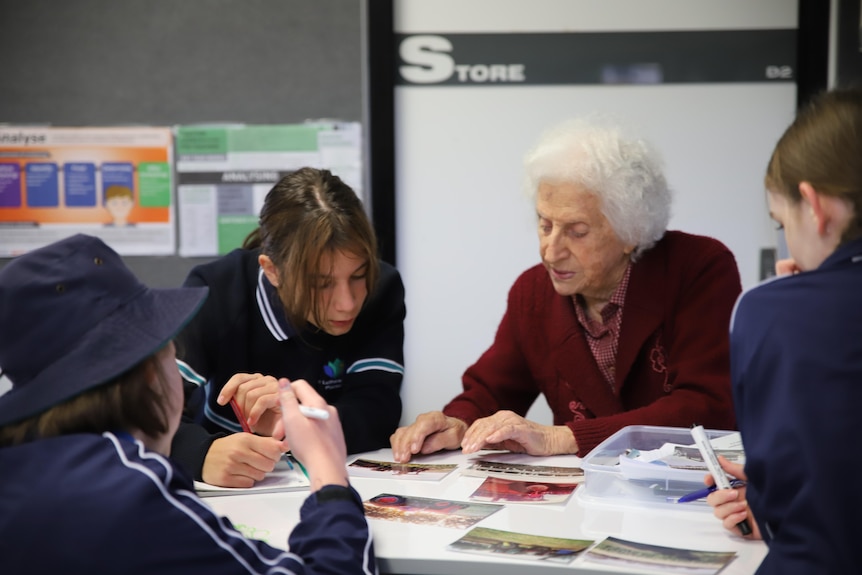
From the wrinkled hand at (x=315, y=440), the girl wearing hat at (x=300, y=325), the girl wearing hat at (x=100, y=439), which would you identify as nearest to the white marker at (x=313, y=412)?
the wrinkled hand at (x=315, y=440)

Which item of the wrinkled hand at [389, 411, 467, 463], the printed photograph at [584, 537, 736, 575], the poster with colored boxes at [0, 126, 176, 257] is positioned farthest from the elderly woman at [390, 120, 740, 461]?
the poster with colored boxes at [0, 126, 176, 257]

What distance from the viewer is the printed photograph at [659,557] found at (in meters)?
1.38

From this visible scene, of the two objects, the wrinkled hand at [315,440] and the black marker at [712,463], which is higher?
the wrinkled hand at [315,440]

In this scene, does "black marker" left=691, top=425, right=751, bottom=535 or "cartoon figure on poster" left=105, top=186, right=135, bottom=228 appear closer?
"black marker" left=691, top=425, right=751, bottom=535

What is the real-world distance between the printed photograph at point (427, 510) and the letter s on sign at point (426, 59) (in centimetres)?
226

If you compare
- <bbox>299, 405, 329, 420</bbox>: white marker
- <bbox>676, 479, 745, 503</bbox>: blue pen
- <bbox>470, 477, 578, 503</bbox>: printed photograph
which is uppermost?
<bbox>299, 405, 329, 420</bbox>: white marker

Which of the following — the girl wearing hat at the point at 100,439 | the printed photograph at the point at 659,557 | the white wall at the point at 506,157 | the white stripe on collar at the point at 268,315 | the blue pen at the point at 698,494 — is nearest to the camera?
the girl wearing hat at the point at 100,439

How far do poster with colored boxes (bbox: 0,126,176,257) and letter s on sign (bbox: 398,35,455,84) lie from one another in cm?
99

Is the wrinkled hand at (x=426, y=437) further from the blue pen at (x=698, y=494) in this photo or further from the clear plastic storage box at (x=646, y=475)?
the blue pen at (x=698, y=494)

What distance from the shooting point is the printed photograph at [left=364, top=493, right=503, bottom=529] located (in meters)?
1.61

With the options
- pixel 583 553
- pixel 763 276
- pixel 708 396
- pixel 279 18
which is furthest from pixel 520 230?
pixel 583 553

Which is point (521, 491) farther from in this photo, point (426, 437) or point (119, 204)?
point (119, 204)

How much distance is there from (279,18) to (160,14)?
1.56ft

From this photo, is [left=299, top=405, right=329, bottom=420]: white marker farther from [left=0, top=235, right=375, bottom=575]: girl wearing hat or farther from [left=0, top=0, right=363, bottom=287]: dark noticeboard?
[left=0, top=0, right=363, bottom=287]: dark noticeboard
